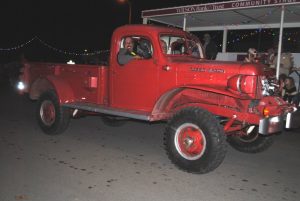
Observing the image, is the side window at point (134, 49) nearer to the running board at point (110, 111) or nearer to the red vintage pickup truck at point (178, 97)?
the red vintage pickup truck at point (178, 97)

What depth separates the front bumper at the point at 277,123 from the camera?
496 centimetres

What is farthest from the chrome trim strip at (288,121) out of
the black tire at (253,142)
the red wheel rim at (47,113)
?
the red wheel rim at (47,113)

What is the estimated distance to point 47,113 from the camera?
7.64 metres

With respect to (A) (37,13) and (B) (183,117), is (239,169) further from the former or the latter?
(A) (37,13)

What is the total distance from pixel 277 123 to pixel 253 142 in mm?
1335

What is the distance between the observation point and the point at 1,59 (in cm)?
2867

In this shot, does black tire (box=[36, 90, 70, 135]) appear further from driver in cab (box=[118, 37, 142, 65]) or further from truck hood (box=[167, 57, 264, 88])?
truck hood (box=[167, 57, 264, 88])

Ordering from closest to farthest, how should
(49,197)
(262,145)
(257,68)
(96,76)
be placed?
(49,197) → (257,68) → (262,145) → (96,76)

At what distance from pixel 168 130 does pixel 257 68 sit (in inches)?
63.0

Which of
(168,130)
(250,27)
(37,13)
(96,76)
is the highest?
(37,13)

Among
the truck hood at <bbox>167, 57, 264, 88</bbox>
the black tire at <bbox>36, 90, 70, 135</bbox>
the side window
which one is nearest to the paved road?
the black tire at <bbox>36, 90, 70, 135</bbox>

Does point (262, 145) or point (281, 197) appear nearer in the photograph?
point (281, 197)

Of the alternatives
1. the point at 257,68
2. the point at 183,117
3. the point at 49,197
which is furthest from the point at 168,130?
the point at 49,197

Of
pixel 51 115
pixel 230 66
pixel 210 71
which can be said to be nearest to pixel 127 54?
pixel 210 71
